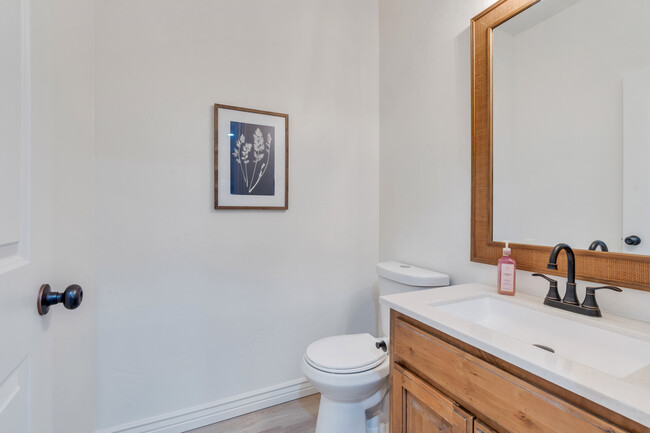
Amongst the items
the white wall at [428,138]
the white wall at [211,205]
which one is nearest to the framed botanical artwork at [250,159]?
the white wall at [211,205]

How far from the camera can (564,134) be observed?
1.10 metres

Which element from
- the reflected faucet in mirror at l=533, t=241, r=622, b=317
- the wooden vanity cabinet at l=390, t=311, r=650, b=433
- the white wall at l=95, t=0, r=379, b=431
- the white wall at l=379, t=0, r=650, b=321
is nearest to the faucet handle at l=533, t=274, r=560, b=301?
the reflected faucet in mirror at l=533, t=241, r=622, b=317

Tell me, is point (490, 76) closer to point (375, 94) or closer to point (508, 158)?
point (508, 158)

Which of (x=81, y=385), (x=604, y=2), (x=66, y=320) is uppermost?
(x=604, y=2)

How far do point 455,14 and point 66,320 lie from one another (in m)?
2.16

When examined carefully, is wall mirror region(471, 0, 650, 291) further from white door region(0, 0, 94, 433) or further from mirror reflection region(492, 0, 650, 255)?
white door region(0, 0, 94, 433)

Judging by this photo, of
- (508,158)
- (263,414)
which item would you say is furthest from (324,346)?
(508,158)

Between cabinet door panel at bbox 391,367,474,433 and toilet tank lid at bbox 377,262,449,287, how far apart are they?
52 cm

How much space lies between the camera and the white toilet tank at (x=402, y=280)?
59.1 inches

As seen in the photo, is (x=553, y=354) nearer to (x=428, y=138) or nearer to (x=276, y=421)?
(x=428, y=138)

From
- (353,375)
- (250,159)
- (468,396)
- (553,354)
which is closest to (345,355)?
(353,375)

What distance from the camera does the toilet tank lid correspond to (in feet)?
4.92

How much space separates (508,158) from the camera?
1285 mm

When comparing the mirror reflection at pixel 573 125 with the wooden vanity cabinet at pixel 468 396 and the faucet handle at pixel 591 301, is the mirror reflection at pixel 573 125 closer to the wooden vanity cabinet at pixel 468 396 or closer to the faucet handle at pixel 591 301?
the faucet handle at pixel 591 301
